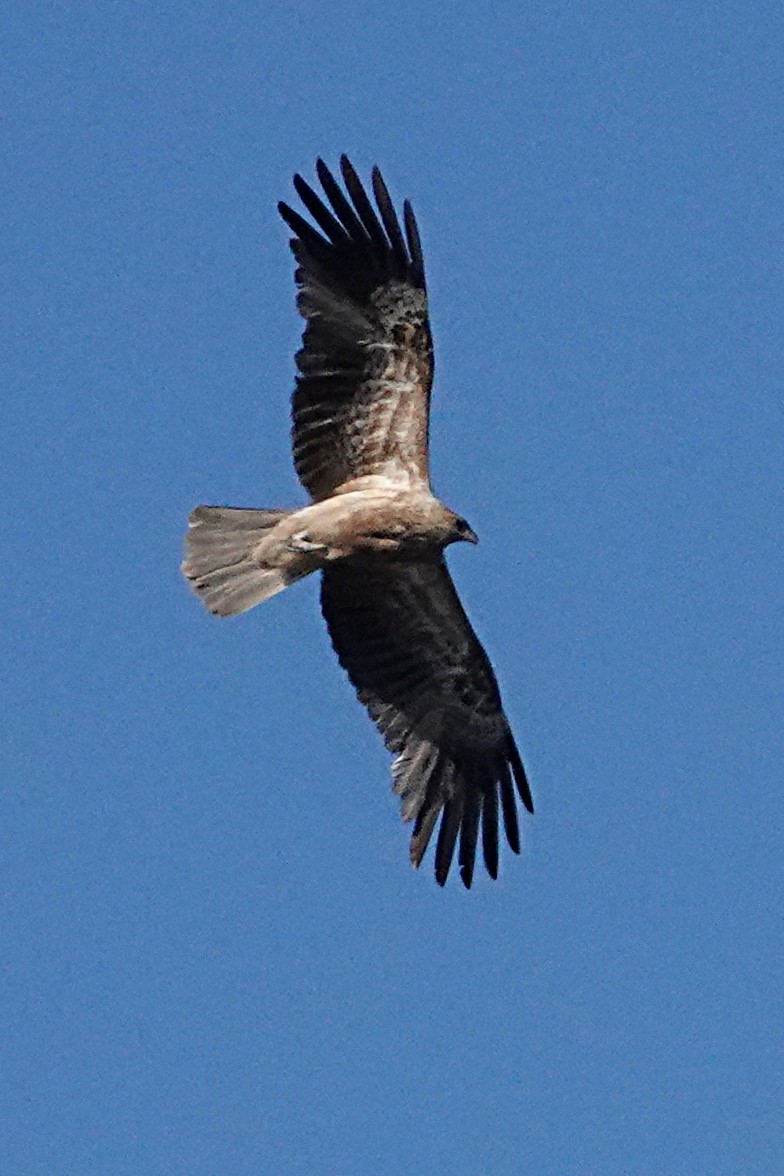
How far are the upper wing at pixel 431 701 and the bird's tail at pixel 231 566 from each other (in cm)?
48

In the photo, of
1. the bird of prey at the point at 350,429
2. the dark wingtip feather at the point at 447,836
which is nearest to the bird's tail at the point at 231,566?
the bird of prey at the point at 350,429

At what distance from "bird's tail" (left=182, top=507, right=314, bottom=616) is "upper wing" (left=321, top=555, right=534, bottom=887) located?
0.48m

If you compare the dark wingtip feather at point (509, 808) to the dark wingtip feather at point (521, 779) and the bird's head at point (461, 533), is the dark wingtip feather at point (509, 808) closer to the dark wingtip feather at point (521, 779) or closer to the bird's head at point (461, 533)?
the dark wingtip feather at point (521, 779)

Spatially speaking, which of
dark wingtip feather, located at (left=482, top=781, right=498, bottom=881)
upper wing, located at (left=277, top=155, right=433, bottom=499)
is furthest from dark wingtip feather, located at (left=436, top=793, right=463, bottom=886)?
upper wing, located at (left=277, top=155, right=433, bottom=499)

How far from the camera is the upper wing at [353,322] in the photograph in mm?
14617

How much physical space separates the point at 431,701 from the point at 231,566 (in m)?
1.39

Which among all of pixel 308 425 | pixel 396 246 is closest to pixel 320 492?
pixel 308 425

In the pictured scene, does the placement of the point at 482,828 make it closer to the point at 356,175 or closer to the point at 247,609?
the point at 247,609

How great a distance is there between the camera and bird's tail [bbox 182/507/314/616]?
14.7m

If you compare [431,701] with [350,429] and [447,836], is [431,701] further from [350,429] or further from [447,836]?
[350,429]

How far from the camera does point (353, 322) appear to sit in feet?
48.0

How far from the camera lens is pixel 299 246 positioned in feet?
48.1

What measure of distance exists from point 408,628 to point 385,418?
1148mm

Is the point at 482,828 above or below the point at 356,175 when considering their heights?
below
